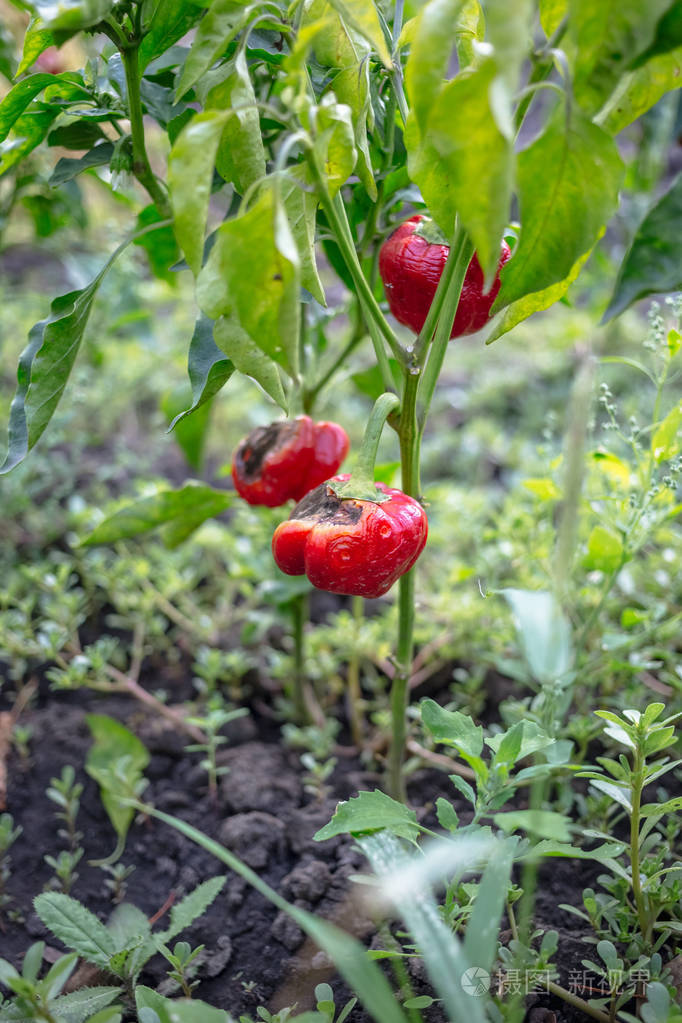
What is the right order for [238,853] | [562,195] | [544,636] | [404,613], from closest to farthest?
[544,636] → [562,195] → [404,613] → [238,853]

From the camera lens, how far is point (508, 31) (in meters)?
0.45

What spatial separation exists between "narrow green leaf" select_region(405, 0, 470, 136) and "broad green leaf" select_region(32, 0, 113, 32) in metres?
0.23

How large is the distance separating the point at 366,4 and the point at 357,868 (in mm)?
793

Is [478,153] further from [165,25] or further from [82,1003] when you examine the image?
[82,1003]

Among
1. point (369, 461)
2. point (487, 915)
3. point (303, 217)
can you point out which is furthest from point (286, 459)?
point (487, 915)

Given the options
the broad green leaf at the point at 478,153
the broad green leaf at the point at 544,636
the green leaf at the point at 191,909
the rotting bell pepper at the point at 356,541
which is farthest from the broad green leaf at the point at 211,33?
the green leaf at the point at 191,909

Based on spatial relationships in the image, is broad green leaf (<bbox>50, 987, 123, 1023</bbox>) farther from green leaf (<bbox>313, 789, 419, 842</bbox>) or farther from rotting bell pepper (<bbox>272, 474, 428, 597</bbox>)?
rotting bell pepper (<bbox>272, 474, 428, 597</bbox>)

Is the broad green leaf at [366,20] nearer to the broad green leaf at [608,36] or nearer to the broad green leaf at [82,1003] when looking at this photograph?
the broad green leaf at [608,36]

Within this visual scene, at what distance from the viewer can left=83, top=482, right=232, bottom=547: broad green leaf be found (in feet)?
2.98

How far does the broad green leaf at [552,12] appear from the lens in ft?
1.85

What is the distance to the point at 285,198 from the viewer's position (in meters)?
0.58

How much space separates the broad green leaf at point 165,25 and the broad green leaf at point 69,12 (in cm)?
11

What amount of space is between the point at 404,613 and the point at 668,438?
0.32 m

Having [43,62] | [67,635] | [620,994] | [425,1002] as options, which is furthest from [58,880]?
[43,62]
